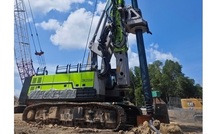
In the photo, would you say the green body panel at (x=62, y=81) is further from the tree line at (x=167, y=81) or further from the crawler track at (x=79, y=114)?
the tree line at (x=167, y=81)

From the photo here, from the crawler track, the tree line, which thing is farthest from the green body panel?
the tree line

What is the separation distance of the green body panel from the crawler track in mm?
341

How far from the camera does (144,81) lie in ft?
16.5

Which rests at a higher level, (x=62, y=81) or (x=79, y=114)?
(x=62, y=81)

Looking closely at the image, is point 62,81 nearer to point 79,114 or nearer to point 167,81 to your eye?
point 79,114

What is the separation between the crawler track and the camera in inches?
188

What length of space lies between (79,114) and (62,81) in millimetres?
769

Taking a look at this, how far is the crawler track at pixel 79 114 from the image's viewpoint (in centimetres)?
477

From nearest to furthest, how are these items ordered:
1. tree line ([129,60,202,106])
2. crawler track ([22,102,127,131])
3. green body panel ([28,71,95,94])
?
crawler track ([22,102,127,131]), green body panel ([28,71,95,94]), tree line ([129,60,202,106])

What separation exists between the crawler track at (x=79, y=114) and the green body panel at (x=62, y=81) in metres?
0.34

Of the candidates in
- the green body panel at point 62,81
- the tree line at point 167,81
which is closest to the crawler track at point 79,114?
the green body panel at point 62,81

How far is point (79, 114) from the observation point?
505 centimetres

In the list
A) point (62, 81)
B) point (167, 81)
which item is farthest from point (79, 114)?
point (167, 81)

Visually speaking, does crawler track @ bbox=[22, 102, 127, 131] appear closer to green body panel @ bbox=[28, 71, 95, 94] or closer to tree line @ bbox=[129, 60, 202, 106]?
green body panel @ bbox=[28, 71, 95, 94]
